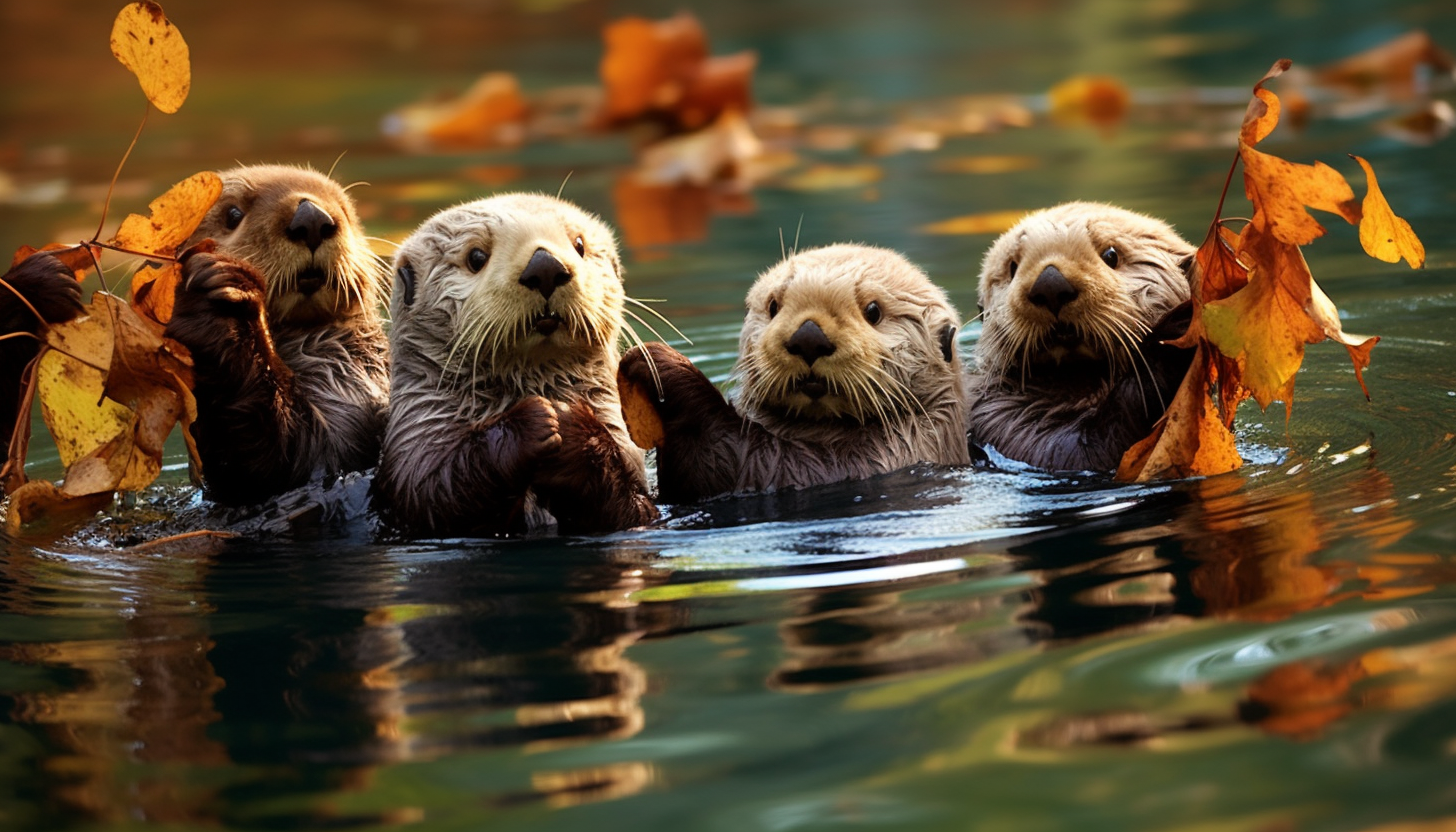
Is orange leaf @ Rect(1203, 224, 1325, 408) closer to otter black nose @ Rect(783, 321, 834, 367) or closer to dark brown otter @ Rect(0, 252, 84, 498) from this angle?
otter black nose @ Rect(783, 321, 834, 367)

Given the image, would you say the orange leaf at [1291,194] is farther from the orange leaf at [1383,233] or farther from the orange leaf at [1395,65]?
the orange leaf at [1395,65]

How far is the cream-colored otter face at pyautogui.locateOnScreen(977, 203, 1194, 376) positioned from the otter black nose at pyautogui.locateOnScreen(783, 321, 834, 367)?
0.75 m

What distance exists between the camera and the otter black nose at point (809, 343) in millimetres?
4781

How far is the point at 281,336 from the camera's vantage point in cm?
527

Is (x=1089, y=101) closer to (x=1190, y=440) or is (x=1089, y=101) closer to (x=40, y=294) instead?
(x=1190, y=440)

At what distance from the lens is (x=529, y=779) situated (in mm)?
2678

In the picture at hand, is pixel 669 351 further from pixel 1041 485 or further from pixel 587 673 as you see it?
pixel 587 673

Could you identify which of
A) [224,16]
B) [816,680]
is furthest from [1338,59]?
[224,16]

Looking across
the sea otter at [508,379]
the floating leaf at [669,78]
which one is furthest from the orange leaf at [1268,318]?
the floating leaf at [669,78]

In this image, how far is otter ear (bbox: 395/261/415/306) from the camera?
16.2 ft

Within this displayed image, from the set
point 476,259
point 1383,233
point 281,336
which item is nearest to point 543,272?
point 476,259

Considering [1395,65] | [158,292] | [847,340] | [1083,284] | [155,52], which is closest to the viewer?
[155,52]

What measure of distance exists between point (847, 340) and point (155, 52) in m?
2.10

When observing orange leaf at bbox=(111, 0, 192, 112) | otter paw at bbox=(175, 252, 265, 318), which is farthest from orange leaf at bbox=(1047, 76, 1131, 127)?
orange leaf at bbox=(111, 0, 192, 112)
